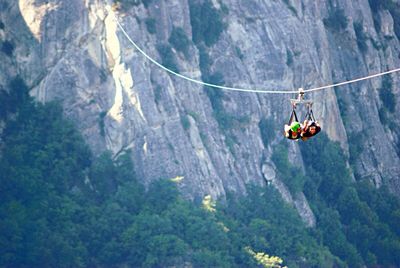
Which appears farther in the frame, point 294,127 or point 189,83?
point 189,83

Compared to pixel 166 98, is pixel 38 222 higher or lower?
lower

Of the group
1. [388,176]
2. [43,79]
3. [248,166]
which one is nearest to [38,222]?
[43,79]

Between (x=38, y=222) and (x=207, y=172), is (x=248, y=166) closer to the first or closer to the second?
(x=207, y=172)

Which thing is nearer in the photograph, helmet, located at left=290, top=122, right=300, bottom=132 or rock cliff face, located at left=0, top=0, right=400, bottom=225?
helmet, located at left=290, top=122, right=300, bottom=132

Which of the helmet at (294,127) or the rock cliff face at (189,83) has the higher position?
the rock cliff face at (189,83)

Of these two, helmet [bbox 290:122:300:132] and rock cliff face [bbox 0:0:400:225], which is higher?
rock cliff face [bbox 0:0:400:225]

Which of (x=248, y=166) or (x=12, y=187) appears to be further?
(x=248, y=166)

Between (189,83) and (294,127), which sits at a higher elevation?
(189,83)

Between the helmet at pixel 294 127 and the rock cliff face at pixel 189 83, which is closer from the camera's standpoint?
the helmet at pixel 294 127
